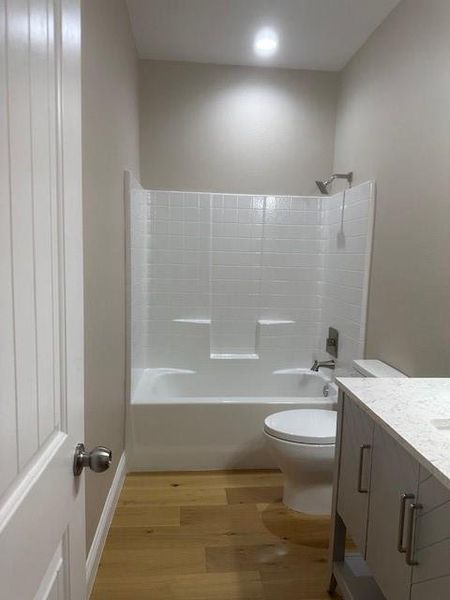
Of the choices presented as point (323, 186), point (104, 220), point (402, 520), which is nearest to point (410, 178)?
point (323, 186)

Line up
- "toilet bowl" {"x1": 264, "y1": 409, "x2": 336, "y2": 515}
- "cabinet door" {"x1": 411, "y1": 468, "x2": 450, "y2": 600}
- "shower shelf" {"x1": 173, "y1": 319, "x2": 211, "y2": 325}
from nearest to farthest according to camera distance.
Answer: "cabinet door" {"x1": 411, "y1": 468, "x2": 450, "y2": 600} → "toilet bowl" {"x1": 264, "y1": 409, "x2": 336, "y2": 515} → "shower shelf" {"x1": 173, "y1": 319, "x2": 211, "y2": 325}

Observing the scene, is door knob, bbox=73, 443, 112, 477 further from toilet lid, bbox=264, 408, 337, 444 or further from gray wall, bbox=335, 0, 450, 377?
gray wall, bbox=335, 0, 450, 377

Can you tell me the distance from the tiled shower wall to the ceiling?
3.16 feet

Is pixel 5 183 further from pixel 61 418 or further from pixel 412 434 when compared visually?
pixel 412 434

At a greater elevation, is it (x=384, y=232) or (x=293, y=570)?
(x=384, y=232)

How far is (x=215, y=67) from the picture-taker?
10.2 ft

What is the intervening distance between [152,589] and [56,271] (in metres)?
1.51

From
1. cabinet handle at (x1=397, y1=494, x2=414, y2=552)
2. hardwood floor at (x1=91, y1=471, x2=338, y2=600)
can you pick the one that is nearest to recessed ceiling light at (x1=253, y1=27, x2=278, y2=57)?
cabinet handle at (x1=397, y1=494, x2=414, y2=552)

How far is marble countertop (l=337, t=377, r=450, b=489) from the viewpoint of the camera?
0.99 meters

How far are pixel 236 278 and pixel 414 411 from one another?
7.00 ft

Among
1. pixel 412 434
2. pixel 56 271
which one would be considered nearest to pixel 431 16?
pixel 412 434

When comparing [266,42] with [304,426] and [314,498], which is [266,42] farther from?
[314,498]

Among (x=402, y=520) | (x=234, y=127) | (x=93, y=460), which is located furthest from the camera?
(x=234, y=127)

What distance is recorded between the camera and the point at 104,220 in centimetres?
187
